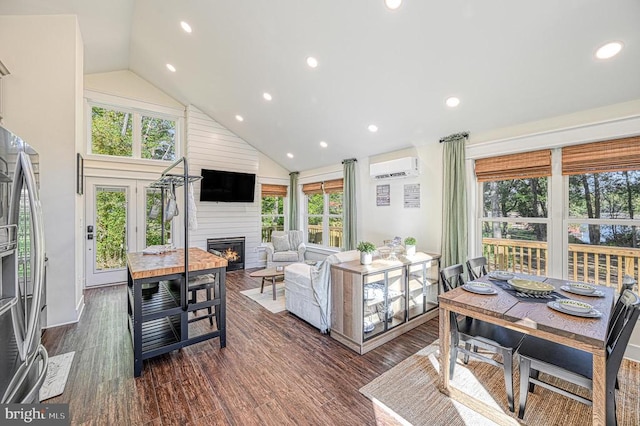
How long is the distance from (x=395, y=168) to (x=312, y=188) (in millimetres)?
2698

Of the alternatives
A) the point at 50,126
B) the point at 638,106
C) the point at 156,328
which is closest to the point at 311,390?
the point at 156,328

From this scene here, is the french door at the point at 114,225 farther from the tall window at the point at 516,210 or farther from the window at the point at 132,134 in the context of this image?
the tall window at the point at 516,210

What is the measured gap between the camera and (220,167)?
638 cm

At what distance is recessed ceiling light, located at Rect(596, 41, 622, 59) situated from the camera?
7.47 feet

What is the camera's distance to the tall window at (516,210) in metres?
3.35

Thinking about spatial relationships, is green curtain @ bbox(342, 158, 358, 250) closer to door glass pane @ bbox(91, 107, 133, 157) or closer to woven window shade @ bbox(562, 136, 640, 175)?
woven window shade @ bbox(562, 136, 640, 175)

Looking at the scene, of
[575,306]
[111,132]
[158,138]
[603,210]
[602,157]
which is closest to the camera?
[575,306]

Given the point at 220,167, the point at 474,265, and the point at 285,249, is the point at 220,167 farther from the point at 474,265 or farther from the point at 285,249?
the point at 474,265

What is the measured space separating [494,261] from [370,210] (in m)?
2.23

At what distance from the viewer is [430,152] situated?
428cm

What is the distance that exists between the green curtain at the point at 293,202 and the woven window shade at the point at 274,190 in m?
0.21

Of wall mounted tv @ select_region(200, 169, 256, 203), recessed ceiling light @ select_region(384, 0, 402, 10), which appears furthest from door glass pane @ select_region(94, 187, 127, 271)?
recessed ceiling light @ select_region(384, 0, 402, 10)

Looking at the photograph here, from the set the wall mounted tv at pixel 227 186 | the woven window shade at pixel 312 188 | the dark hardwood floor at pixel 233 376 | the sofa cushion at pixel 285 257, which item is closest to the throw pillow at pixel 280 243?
the sofa cushion at pixel 285 257

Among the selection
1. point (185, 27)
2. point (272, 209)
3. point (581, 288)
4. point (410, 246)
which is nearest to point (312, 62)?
point (185, 27)
